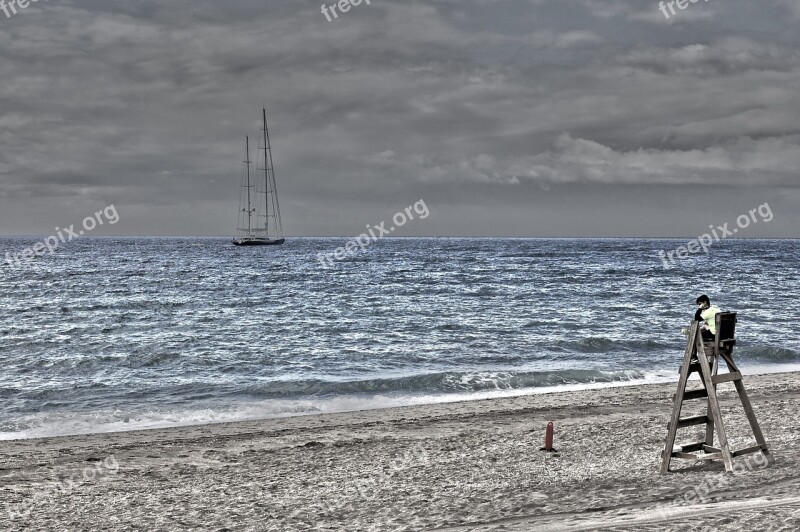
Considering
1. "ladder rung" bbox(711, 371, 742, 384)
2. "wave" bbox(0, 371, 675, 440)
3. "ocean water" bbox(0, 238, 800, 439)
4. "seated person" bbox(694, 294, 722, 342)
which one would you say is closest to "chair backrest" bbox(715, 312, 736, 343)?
"seated person" bbox(694, 294, 722, 342)

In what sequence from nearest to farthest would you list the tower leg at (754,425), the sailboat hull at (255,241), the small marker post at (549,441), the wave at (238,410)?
the tower leg at (754,425) → the small marker post at (549,441) → the wave at (238,410) → the sailboat hull at (255,241)

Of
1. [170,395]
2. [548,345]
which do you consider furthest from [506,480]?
[548,345]

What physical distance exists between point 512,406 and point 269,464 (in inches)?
295

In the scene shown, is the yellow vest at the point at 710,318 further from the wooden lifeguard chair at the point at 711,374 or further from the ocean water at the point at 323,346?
the ocean water at the point at 323,346

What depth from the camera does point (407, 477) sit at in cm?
1049

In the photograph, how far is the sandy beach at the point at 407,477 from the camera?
8.40m

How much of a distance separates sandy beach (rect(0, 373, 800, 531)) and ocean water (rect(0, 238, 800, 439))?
4119 mm

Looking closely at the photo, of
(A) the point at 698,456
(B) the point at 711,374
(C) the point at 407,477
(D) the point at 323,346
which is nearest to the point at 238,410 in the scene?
(C) the point at 407,477

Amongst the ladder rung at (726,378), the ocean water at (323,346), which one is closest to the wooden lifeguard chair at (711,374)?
the ladder rung at (726,378)

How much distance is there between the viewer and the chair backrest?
9.53 meters

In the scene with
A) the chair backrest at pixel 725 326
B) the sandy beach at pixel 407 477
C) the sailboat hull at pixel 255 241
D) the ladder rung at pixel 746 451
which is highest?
the sailboat hull at pixel 255 241

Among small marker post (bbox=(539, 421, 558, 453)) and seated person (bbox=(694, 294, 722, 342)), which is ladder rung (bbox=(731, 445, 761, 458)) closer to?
seated person (bbox=(694, 294, 722, 342))

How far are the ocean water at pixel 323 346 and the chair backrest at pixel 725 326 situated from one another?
1077 cm

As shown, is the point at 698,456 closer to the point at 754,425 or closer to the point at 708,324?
the point at 754,425
